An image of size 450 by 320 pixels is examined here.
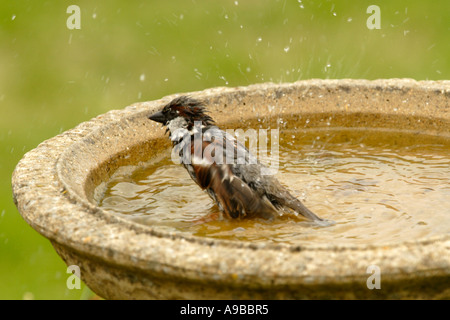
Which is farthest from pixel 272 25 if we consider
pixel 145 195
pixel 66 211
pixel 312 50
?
pixel 66 211

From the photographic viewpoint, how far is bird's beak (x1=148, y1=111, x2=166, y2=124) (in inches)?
141

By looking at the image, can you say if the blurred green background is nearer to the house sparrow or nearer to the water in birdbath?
the water in birdbath

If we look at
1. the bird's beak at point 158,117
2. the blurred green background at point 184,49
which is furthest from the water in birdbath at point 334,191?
the blurred green background at point 184,49

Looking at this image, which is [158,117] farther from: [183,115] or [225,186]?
[225,186]

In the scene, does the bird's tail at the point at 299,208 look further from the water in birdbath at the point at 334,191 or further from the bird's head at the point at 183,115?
the bird's head at the point at 183,115

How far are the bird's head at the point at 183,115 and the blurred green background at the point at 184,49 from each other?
9.76ft

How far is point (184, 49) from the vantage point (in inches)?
286

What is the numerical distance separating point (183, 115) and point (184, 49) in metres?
3.88

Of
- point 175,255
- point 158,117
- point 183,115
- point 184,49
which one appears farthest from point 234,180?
point 184,49

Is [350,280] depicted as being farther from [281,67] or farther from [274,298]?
[281,67]

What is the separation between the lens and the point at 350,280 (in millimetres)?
2117

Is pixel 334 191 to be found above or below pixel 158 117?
below

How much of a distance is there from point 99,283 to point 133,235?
330 millimetres

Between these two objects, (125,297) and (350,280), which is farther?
(125,297)
